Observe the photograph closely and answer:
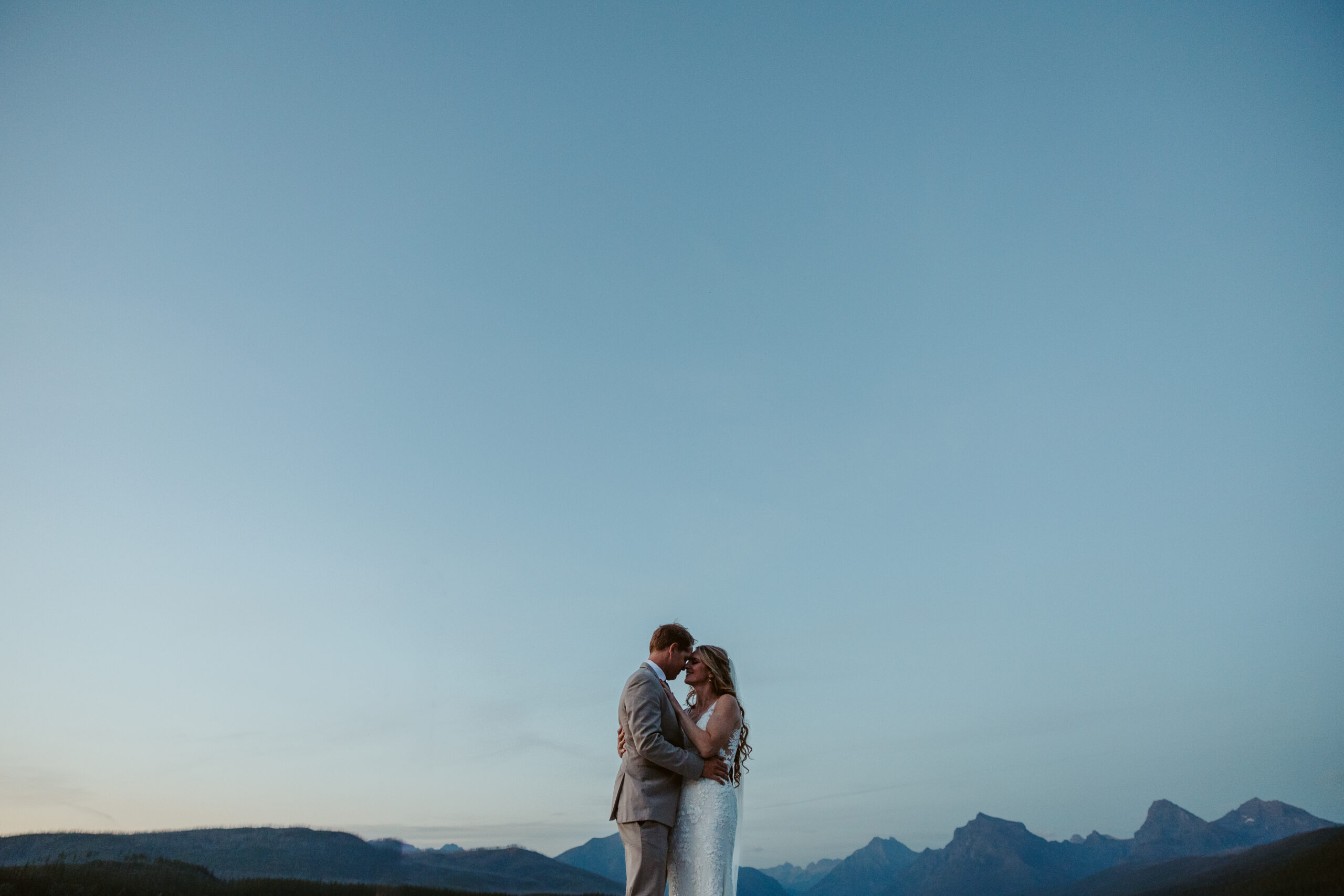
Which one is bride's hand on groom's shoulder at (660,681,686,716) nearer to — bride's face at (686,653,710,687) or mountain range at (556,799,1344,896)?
bride's face at (686,653,710,687)

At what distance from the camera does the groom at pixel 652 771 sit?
5711 millimetres

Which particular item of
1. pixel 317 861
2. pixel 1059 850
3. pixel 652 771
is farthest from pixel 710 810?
pixel 1059 850

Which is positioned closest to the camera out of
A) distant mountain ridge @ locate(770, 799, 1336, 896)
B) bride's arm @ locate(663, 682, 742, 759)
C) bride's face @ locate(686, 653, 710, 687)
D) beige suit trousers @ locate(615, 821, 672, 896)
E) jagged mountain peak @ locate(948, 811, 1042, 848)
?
beige suit trousers @ locate(615, 821, 672, 896)

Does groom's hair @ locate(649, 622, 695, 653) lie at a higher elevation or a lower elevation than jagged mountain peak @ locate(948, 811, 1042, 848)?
higher

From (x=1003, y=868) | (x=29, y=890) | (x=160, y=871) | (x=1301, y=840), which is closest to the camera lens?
(x=29, y=890)

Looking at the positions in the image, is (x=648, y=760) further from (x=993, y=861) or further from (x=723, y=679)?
(x=993, y=861)

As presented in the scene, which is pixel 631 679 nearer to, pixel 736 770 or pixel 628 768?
pixel 628 768

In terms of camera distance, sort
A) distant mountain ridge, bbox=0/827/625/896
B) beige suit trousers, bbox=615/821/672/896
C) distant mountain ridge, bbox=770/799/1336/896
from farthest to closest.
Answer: distant mountain ridge, bbox=770/799/1336/896 < distant mountain ridge, bbox=0/827/625/896 < beige suit trousers, bbox=615/821/672/896

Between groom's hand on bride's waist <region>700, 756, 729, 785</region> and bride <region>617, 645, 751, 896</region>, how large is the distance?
0.09 ft

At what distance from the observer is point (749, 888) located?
18188 centimetres

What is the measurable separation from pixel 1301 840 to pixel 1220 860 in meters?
31.2

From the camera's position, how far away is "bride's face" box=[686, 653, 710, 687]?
6.44 meters

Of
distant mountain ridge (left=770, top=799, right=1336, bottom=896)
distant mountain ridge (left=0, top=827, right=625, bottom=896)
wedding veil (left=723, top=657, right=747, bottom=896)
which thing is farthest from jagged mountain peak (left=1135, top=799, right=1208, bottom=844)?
wedding veil (left=723, top=657, right=747, bottom=896)

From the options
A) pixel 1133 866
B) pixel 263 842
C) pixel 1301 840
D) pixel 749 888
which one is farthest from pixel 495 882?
pixel 749 888
